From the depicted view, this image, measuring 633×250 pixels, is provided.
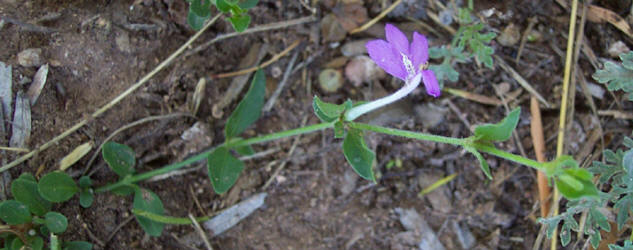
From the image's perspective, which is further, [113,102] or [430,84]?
[113,102]

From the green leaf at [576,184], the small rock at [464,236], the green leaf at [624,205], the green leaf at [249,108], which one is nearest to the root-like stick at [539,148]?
the small rock at [464,236]

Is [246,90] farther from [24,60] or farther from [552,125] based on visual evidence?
[552,125]

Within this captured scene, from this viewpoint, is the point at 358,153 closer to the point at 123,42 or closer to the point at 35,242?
the point at 123,42

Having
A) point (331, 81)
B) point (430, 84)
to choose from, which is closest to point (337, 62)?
point (331, 81)

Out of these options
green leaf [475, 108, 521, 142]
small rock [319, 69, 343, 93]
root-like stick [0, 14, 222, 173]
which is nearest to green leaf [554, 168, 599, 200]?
green leaf [475, 108, 521, 142]

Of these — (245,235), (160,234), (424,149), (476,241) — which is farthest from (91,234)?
(476,241)

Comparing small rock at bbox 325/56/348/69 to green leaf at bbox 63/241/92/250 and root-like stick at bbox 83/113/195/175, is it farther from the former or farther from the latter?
green leaf at bbox 63/241/92/250

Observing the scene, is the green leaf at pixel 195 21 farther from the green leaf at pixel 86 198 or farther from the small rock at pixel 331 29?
the green leaf at pixel 86 198
